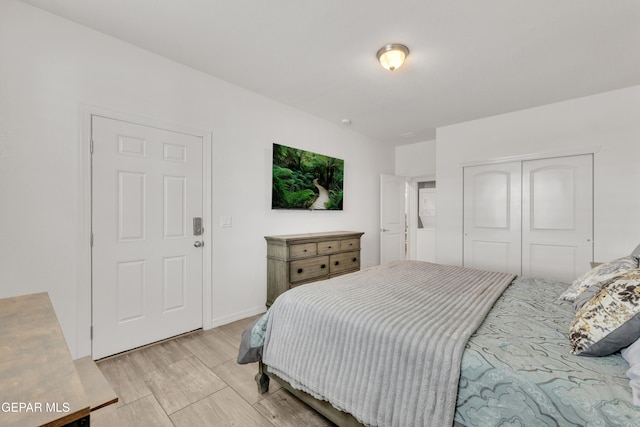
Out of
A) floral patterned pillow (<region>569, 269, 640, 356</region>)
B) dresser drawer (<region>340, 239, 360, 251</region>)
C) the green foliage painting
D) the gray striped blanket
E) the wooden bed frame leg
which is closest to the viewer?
floral patterned pillow (<region>569, 269, 640, 356</region>)

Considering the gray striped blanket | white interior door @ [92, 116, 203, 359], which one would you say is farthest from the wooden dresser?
the gray striped blanket

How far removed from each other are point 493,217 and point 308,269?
2666 millimetres

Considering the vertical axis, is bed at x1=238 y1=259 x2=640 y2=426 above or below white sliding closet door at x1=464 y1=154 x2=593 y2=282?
below

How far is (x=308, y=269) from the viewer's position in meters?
3.31

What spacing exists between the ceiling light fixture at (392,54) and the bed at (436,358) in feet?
5.95

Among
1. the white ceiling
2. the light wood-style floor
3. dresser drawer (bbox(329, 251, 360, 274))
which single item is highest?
the white ceiling

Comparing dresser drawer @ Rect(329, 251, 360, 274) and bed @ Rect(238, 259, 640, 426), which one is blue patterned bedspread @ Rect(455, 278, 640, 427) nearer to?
bed @ Rect(238, 259, 640, 426)

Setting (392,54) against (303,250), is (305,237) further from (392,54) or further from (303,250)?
(392,54)

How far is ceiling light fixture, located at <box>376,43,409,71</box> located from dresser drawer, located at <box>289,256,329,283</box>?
2176mm

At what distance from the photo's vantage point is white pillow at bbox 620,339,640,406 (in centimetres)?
84

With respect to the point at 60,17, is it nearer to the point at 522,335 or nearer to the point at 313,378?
the point at 313,378

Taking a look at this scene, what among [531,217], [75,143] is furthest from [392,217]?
[75,143]

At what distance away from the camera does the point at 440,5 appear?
72.1 inches

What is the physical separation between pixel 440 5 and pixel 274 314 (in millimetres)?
2273
